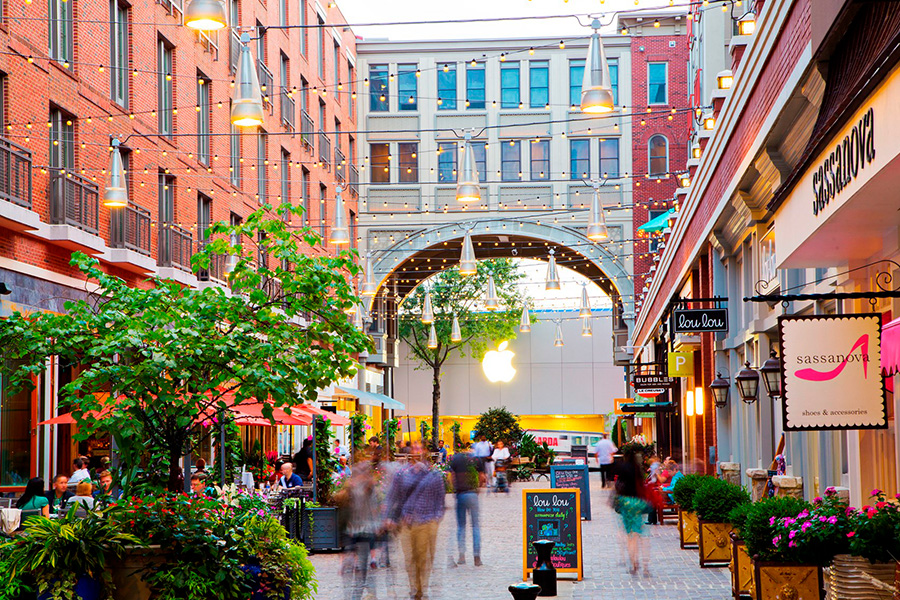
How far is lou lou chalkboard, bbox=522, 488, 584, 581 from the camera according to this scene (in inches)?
535

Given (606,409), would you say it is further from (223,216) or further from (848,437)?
(848,437)

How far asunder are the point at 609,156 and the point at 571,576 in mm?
34605

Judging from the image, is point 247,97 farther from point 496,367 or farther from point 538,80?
point 538,80

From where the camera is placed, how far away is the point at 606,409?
63156 mm

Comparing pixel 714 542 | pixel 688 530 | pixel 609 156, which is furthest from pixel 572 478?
pixel 609 156

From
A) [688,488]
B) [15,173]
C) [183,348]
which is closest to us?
[183,348]

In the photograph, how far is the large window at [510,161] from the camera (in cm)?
4700

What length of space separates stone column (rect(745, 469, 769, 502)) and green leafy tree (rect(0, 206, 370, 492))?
20.2 feet

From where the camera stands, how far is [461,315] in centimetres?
6406

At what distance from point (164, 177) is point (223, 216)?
180 inches

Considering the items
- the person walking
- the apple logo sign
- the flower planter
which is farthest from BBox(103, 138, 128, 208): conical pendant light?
the apple logo sign

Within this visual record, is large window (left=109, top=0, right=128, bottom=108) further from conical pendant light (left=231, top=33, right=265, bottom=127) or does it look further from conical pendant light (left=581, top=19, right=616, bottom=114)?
conical pendant light (left=581, top=19, right=616, bottom=114)

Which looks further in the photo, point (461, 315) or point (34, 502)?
point (461, 315)

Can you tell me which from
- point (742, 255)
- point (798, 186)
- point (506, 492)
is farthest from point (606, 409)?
point (798, 186)
